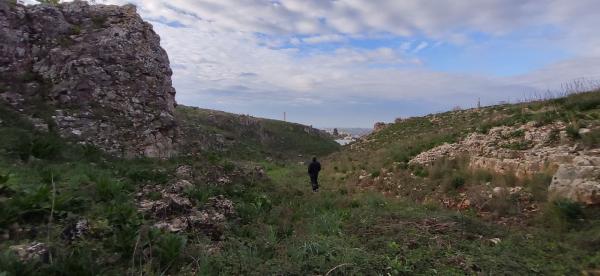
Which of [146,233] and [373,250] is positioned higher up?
[146,233]

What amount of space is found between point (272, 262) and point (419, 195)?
758cm

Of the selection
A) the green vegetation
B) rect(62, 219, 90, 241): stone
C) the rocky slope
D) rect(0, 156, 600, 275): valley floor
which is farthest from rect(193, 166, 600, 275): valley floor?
the green vegetation

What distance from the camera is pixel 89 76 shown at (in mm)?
12812

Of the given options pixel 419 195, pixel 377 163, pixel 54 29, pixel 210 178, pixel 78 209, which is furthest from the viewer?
pixel 377 163

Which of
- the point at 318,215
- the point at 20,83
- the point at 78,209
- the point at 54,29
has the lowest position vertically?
the point at 318,215

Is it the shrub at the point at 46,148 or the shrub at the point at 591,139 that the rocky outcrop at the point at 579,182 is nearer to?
the shrub at the point at 591,139

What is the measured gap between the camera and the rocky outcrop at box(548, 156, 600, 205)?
7211mm

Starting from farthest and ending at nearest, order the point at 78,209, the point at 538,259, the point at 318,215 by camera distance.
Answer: the point at 318,215 → the point at 78,209 → the point at 538,259

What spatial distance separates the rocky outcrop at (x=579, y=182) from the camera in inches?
284

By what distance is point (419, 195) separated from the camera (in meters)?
11.6

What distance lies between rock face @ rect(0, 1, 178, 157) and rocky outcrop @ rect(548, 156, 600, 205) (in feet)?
37.2

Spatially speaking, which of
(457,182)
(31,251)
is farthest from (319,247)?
(457,182)

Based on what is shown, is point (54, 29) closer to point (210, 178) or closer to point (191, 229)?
point (210, 178)

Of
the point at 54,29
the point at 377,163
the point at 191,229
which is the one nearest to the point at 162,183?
the point at 191,229
